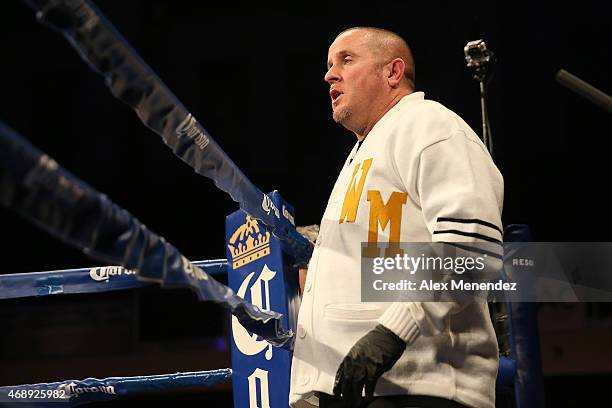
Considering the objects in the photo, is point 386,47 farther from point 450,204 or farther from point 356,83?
point 450,204

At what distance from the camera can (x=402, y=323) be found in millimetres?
1240

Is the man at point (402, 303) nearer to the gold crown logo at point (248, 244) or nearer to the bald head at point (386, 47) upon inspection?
the bald head at point (386, 47)

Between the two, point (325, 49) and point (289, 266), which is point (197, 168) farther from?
point (325, 49)

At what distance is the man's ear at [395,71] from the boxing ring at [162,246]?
40 cm

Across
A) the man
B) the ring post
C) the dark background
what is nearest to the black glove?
the man

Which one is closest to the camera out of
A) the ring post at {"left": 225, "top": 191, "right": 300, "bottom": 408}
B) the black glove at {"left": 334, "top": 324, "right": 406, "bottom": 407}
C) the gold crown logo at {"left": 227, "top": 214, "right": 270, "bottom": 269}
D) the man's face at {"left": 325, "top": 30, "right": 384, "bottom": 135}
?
the black glove at {"left": 334, "top": 324, "right": 406, "bottom": 407}

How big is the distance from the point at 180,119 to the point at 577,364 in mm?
4542

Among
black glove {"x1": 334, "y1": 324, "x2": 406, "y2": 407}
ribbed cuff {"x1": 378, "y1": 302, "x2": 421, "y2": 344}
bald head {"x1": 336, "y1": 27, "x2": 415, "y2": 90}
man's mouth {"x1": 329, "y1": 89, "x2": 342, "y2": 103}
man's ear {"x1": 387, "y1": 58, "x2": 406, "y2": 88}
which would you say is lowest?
black glove {"x1": 334, "y1": 324, "x2": 406, "y2": 407}

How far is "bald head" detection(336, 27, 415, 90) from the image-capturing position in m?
1.71

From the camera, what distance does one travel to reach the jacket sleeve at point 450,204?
1.26 metres

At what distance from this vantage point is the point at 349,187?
1.51 meters

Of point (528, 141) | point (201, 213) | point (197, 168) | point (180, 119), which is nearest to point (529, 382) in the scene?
point (197, 168)

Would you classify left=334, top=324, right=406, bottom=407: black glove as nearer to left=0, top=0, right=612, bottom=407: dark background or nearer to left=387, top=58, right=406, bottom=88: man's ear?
left=387, top=58, right=406, bottom=88: man's ear

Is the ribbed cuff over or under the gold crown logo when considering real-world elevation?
under
